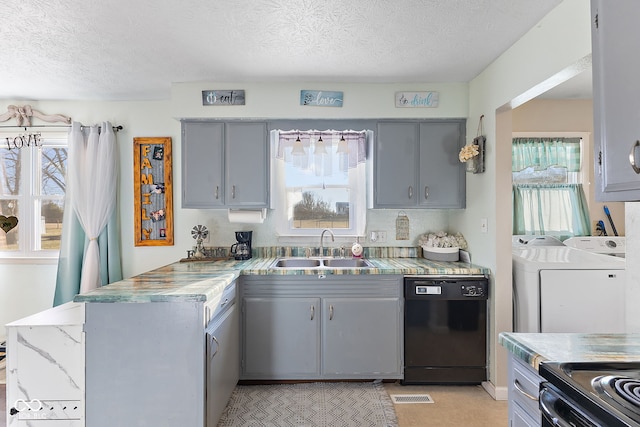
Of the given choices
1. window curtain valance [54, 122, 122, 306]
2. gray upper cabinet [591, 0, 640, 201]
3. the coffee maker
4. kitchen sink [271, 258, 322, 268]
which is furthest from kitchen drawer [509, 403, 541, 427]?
window curtain valance [54, 122, 122, 306]

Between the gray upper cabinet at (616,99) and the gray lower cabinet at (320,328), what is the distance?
1862 mm

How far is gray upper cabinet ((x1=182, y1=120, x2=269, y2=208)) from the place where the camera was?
10.2ft

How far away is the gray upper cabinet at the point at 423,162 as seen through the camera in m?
3.12

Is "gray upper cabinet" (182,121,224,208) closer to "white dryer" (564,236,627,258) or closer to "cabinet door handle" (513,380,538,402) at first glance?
"cabinet door handle" (513,380,538,402)

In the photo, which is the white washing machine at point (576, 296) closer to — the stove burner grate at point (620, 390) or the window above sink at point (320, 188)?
the window above sink at point (320, 188)

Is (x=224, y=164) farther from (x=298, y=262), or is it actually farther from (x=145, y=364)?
(x=145, y=364)

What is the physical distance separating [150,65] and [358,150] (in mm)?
1898

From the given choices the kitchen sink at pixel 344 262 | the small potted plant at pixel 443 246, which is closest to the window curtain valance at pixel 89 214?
the kitchen sink at pixel 344 262

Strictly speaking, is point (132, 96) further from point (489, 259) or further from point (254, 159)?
point (489, 259)

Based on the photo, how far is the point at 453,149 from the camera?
312 cm

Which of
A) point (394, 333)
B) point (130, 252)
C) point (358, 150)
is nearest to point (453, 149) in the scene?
point (358, 150)

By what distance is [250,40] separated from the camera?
2.32m

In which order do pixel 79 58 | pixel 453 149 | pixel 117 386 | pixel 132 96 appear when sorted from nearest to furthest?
pixel 117 386 → pixel 79 58 → pixel 453 149 → pixel 132 96

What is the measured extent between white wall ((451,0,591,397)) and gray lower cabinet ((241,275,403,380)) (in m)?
0.74
